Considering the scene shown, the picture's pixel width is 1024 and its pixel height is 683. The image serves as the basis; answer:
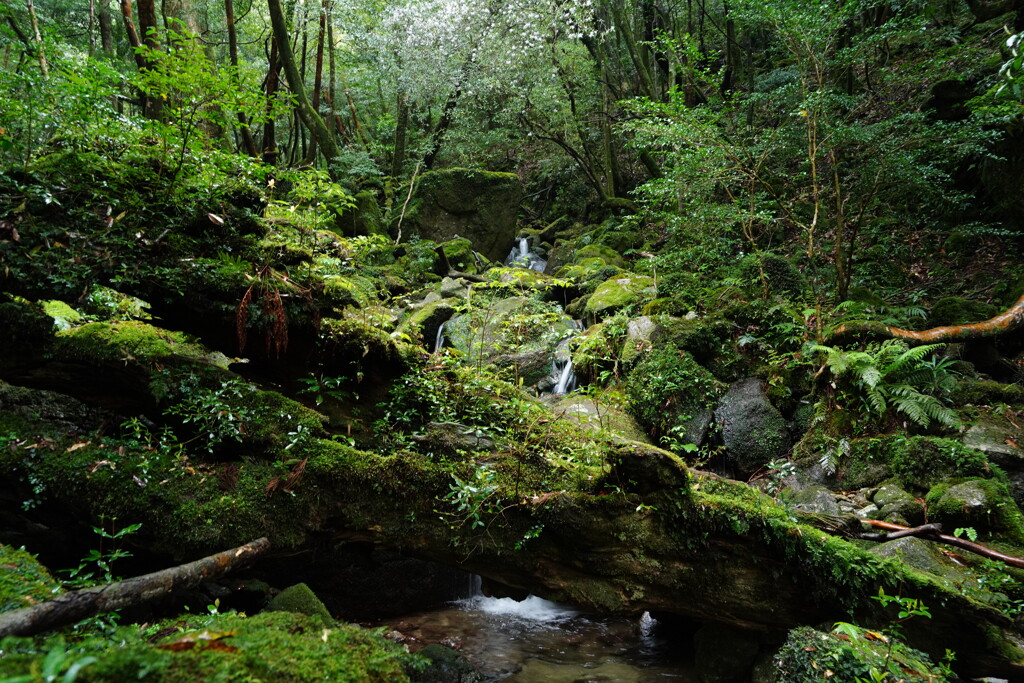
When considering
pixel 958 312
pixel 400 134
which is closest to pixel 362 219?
pixel 400 134

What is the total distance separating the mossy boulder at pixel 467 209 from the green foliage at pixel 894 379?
39.5 feet

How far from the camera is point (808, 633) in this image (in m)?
4.05

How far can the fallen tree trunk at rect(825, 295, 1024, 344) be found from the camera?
7.63 metres

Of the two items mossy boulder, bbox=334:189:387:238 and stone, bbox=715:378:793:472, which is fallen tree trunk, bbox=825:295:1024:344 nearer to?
stone, bbox=715:378:793:472

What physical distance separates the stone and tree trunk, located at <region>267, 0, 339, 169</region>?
29.0 feet

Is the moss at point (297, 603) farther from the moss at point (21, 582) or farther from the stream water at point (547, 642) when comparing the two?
the moss at point (21, 582)

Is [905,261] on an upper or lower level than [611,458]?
upper

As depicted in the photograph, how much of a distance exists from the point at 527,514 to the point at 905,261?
11230 mm

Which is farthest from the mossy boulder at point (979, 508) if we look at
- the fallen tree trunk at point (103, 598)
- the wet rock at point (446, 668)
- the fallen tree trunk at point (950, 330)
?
the fallen tree trunk at point (103, 598)

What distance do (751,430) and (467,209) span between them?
40.5ft

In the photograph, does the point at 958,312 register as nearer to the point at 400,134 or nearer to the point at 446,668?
the point at 446,668

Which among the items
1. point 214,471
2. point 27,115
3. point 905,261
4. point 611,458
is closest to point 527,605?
point 611,458

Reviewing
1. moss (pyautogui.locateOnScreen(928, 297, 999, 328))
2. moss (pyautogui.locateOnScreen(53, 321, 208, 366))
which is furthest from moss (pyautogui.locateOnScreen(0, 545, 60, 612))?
moss (pyautogui.locateOnScreen(928, 297, 999, 328))

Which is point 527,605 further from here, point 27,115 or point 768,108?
point 768,108
